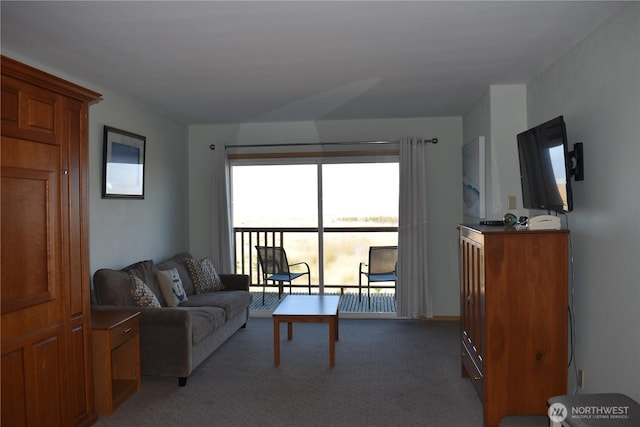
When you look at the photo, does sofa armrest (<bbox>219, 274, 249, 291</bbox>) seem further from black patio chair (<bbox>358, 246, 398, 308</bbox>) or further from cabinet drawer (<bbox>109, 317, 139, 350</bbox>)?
cabinet drawer (<bbox>109, 317, 139, 350</bbox>)

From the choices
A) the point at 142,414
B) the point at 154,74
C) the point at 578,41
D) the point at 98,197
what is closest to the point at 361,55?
the point at 578,41

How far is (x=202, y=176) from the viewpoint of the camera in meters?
6.35

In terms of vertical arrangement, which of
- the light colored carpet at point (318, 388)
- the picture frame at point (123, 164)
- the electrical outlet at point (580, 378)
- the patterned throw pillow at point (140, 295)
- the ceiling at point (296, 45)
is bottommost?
the light colored carpet at point (318, 388)

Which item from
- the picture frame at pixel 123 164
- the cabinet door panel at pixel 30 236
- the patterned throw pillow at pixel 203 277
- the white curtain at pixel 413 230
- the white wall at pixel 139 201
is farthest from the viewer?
the white curtain at pixel 413 230

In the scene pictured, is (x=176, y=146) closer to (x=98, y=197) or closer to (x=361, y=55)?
(x=98, y=197)

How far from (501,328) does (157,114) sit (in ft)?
13.4

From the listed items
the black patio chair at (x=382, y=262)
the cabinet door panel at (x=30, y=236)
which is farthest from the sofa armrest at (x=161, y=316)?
the black patio chair at (x=382, y=262)

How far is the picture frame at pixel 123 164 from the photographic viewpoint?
173 inches

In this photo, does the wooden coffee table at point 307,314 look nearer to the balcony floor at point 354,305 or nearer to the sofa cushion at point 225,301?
the sofa cushion at point 225,301

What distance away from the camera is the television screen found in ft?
9.53

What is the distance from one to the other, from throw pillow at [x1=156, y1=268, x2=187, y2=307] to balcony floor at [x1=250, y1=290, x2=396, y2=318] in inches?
61.8

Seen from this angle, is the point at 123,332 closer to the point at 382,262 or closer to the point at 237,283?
the point at 237,283

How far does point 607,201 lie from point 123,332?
310 cm

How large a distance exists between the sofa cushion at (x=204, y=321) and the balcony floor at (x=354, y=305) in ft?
5.56
